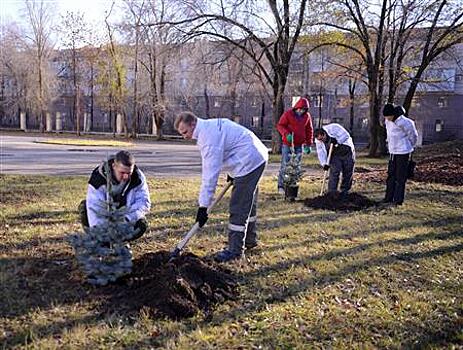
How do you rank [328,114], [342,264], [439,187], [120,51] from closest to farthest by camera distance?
[342,264] → [439,187] → [120,51] → [328,114]

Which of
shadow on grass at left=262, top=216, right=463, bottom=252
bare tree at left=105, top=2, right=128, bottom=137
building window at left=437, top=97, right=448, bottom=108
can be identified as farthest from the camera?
building window at left=437, top=97, right=448, bottom=108

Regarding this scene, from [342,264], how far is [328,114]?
45.3 m

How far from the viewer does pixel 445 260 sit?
18.0 feet

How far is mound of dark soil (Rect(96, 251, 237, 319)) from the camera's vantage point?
12.1ft

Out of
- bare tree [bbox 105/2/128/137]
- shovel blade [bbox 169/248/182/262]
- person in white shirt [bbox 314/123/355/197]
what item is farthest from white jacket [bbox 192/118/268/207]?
bare tree [bbox 105/2/128/137]

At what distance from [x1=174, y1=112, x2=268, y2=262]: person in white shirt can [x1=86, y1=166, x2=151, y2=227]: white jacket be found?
0.55 m

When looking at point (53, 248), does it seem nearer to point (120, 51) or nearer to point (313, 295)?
point (313, 295)

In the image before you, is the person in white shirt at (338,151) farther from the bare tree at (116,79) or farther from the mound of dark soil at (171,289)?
the bare tree at (116,79)

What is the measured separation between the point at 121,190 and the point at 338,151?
528 centimetres

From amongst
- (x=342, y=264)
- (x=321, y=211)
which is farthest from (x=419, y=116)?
(x=342, y=264)

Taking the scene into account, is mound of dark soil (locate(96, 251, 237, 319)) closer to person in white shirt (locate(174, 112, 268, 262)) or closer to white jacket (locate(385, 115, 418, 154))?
person in white shirt (locate(174, 112, 268, 262))

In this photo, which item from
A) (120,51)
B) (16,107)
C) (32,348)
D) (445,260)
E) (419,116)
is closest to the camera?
(32,348)

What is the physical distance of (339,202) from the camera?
8.39 metres

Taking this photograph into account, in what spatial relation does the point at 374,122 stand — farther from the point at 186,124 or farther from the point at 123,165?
the point at 123,165
